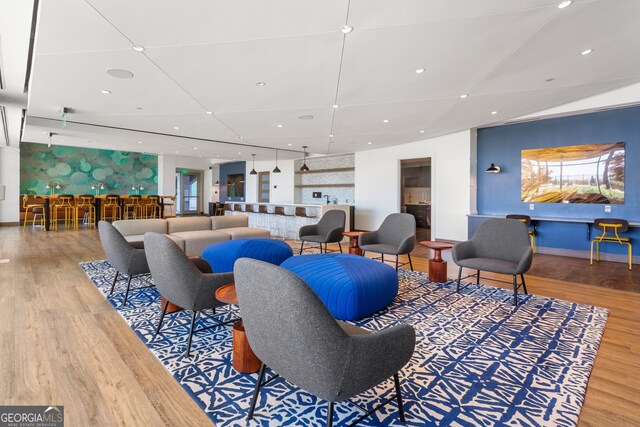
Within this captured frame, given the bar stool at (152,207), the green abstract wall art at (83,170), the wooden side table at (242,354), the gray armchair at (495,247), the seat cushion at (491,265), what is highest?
the green abstract wall art at (83,170)

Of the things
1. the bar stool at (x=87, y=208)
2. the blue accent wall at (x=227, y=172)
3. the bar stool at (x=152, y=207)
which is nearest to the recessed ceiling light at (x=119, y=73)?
the bar stool at (x=87, y=208)

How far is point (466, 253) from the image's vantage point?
4.25m

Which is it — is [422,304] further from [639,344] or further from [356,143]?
[356,143]

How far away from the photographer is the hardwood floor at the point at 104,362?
184 cm

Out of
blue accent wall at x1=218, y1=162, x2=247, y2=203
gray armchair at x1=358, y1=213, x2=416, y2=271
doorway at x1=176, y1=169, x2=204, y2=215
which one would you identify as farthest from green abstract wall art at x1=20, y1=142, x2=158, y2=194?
gray armchair at x1=358, y1=213, x2=416, y2=271

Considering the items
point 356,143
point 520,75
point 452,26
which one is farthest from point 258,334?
point 356,143

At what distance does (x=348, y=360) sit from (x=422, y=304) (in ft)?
8.27

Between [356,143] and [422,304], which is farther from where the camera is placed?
[356,143]

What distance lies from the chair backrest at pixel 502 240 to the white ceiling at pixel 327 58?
1.97 metres

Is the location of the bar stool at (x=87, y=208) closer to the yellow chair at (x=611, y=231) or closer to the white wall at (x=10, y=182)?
the white wall at (x=10, y=182)

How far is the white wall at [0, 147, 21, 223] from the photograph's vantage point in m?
11.2

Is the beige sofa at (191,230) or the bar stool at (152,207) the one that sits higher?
the bar stool at (152,207)

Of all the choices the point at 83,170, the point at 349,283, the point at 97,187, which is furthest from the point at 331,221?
the point at 83,170

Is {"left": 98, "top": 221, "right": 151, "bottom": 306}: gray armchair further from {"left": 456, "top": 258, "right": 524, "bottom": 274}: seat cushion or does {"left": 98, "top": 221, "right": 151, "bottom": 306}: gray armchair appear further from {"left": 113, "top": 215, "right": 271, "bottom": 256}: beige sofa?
{"left": 456, "top": 258, "right": 524, "bottom": 274}: seat cushion
